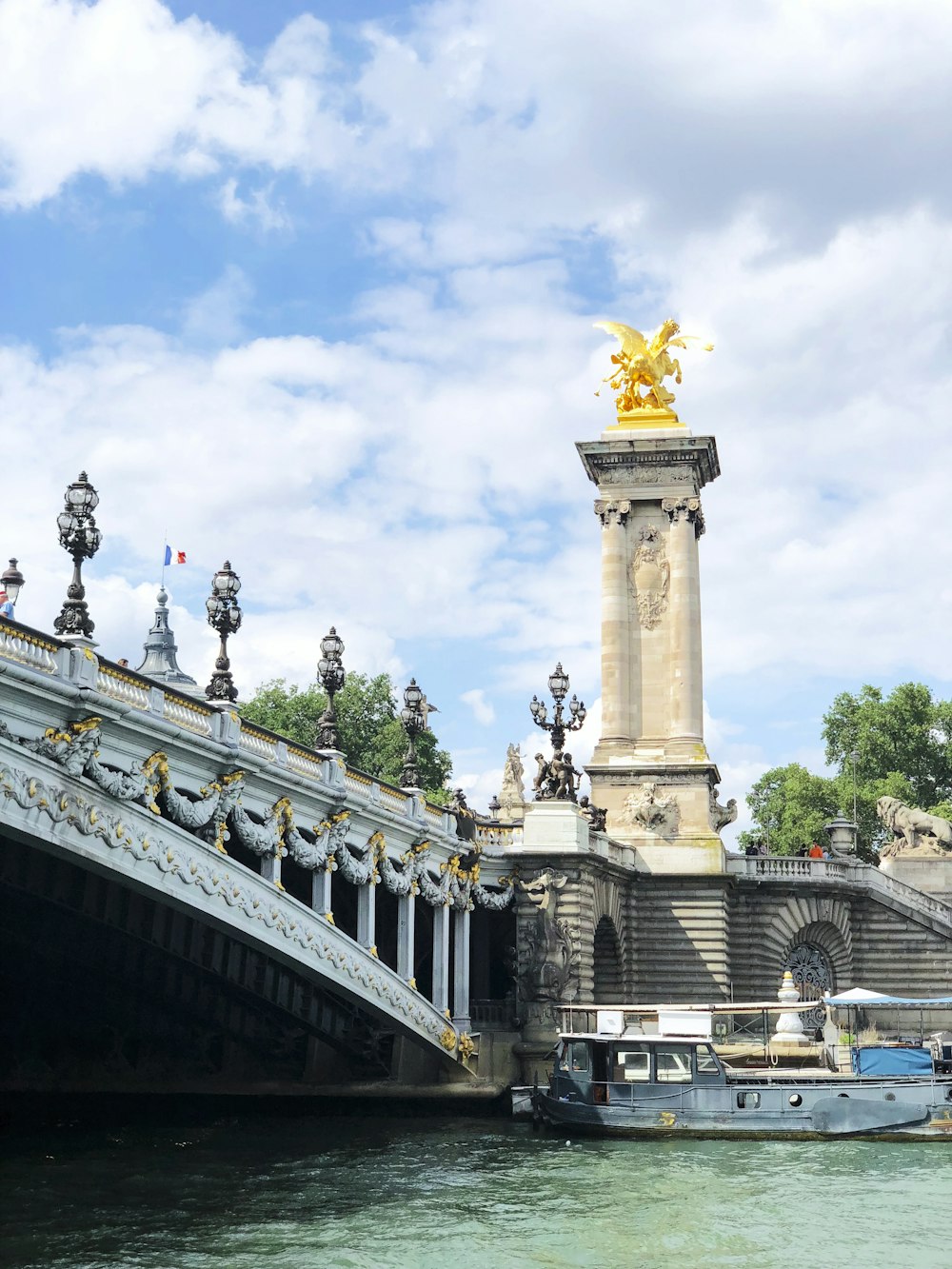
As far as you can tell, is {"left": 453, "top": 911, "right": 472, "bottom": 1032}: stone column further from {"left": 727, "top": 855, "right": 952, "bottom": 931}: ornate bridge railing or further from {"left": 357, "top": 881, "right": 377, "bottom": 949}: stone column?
{"left": 727, "top": 855, "right": 952, "bottom": 931}: ornate bridge railing

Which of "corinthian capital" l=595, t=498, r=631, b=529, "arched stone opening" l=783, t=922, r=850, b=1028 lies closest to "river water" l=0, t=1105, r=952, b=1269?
"arched stone opening" l=783, t=922, r=850, b=1028

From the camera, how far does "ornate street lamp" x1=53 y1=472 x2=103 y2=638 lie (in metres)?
28.2

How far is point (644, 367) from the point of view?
58.0m

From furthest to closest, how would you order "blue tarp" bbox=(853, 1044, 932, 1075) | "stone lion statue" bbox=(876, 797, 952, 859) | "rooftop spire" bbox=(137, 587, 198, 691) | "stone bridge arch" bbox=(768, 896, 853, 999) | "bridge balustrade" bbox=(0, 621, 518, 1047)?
1. "rooftop spire" bbox=(137, 587, 198, 691)
2. "stone lion statue" bbox=(876, 797, 952, 859)
3. "stone bridge arch" bbox=(768, 896, 853, 999)
4. "blue tarp" bbox=(853, 1044, 932, 1075)
5. "bridge balustrade" bbox=(0, 621, 518, 1047)

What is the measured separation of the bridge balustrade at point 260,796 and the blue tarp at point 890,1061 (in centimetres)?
930

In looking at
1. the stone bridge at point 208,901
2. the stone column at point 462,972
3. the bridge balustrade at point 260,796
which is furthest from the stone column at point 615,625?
the stone column at point 462,972

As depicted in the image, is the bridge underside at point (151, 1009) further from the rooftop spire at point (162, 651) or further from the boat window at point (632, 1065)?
the rooftop spire at point (162, 651)

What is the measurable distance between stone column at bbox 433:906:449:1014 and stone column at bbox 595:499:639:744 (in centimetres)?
1377

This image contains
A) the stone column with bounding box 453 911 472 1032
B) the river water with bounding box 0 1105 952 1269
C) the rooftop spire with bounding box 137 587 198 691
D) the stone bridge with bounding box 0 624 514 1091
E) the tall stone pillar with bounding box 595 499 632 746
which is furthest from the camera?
the rooftop spire with bounding box 137 587 198 691

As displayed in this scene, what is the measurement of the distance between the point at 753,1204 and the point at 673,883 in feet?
80.5

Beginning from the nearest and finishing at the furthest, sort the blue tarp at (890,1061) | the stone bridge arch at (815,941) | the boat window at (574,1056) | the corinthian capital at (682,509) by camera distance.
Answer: the blue tarp at (890,1061), the boat window at (574,1056), the stone bridge arch at (815,941), the corinthian capital at (682,509)

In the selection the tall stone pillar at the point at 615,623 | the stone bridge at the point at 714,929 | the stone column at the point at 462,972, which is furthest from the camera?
the tall stone pillar at the point at 615,623

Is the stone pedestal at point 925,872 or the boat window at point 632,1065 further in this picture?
the stone pedestal at point 925,872

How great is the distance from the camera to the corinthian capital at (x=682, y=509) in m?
55.4
